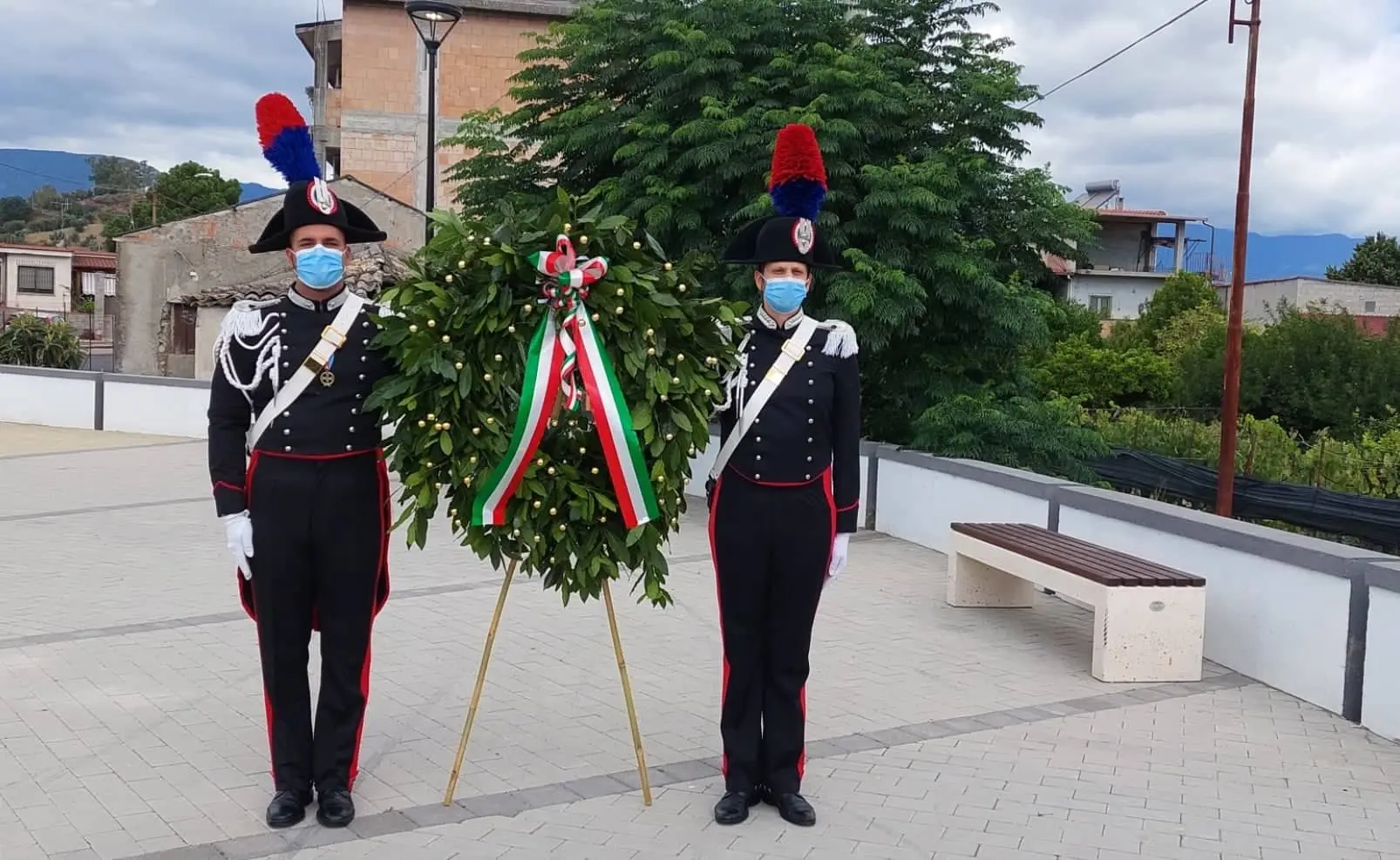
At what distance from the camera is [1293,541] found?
6.43 m

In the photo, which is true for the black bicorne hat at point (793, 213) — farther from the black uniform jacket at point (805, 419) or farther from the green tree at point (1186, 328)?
the green tree at point (1186, 328)

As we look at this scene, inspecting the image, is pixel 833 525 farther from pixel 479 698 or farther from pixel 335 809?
pixel 335 809

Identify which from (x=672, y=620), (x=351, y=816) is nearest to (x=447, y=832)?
(x=351, y=816)

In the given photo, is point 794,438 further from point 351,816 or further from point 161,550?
point 161,550

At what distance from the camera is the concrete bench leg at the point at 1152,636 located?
6.48 metres

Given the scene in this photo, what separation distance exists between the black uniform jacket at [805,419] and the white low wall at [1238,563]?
11.8 inches

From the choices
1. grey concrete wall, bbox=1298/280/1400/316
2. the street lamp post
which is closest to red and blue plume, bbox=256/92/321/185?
the street lamp post

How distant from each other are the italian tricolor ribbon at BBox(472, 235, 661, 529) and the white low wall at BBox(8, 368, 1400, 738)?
0.47m

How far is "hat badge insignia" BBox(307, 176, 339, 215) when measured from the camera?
4.26 metres

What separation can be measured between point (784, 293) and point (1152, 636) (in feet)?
10.4

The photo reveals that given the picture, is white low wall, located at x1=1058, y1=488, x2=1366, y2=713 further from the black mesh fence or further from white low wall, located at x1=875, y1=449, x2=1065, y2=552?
the black mesh fence

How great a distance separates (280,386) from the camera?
430 cm

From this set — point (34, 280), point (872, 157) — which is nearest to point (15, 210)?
point (34, 280)

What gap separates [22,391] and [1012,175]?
14935 millimetres
